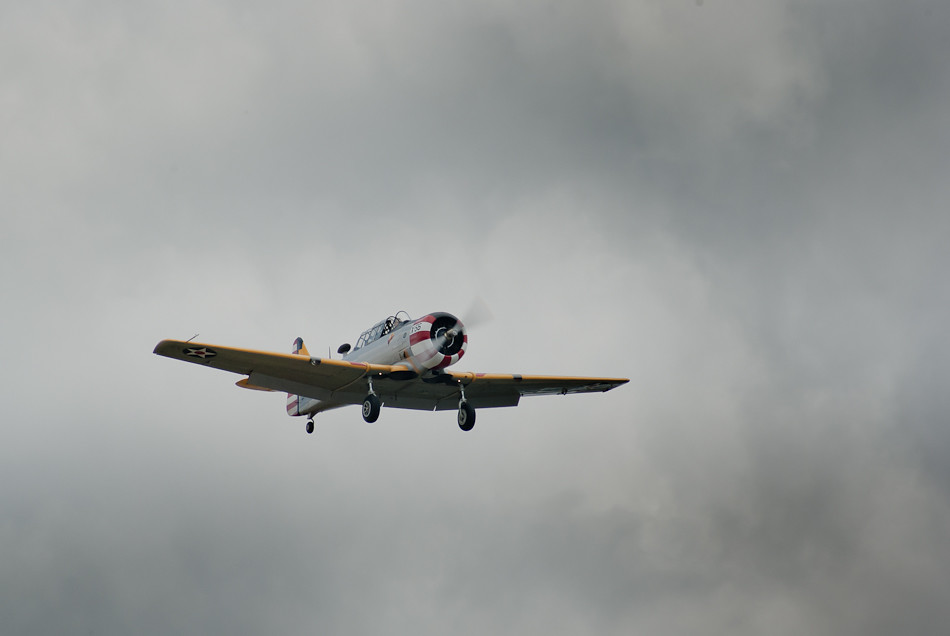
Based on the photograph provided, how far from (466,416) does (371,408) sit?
121 inches

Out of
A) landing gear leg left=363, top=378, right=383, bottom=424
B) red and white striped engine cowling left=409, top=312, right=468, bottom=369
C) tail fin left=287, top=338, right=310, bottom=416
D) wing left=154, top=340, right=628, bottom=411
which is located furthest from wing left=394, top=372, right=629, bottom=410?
tail fin left=287, top=338, right=310, bottom=416

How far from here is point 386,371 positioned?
30.5 meters

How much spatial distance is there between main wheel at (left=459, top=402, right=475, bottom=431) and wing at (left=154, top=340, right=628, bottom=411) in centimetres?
122

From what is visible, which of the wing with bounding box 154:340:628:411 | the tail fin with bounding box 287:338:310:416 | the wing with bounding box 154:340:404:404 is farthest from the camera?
the tail fin with bounding box 287:338:310:416

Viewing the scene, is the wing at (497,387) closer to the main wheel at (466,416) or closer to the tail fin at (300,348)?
the main wheel at (466,416)

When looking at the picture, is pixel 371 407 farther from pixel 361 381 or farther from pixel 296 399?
pixel 296 399

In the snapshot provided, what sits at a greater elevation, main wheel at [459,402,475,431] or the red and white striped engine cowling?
the red and white striped engine cowling

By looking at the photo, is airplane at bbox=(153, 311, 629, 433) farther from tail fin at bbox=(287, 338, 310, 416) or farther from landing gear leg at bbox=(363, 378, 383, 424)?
tail fin at bbox=(287, 338, 310, 416)

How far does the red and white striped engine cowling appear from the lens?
29.8m

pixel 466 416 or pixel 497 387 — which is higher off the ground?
pixel 497 387

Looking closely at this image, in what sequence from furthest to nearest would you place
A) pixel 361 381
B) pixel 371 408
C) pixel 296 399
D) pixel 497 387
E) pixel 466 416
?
pixel 296 399 < pixel 497 387 < pixel 361 381 < pixel 466 416 < pixel 371 408

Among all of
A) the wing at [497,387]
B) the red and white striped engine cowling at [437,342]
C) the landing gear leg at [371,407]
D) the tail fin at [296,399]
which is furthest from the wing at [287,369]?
the tail fin at [296,399]

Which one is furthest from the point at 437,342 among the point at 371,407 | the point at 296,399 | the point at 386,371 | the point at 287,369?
the point at 296,399

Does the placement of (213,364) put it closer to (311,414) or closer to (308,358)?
(308,358)
